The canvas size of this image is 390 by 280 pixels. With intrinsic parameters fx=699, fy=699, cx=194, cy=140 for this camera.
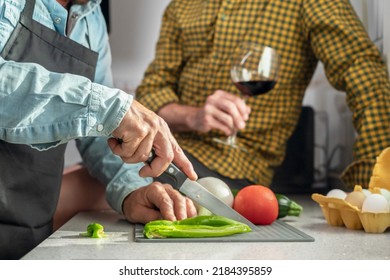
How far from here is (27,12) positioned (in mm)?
1104

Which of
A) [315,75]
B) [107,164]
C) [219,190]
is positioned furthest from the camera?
[315,75]

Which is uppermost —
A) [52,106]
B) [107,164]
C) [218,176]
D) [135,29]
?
[52,106]

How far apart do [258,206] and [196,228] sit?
A: 189 mm

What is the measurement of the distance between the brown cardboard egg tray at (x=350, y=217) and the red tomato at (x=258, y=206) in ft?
0.25

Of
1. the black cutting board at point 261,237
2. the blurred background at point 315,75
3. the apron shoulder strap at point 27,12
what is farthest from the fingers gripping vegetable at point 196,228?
the blurred background at point 315,75

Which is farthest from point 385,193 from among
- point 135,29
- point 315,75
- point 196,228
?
point 135,29

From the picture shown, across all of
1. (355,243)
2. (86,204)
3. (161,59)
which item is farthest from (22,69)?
(161,59)

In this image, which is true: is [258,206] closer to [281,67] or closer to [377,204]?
[377,204]

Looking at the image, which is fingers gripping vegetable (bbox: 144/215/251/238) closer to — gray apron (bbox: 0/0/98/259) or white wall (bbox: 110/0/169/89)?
gray apron (bbox: 0/0/98/259)

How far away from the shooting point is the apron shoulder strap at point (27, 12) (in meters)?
1.09

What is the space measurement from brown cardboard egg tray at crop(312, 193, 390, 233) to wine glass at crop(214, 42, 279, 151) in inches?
14.2

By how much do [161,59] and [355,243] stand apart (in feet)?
3.20

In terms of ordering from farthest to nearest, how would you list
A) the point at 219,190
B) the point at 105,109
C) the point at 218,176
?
the point at 218,176, the point at 219,190, the point at 105,109
